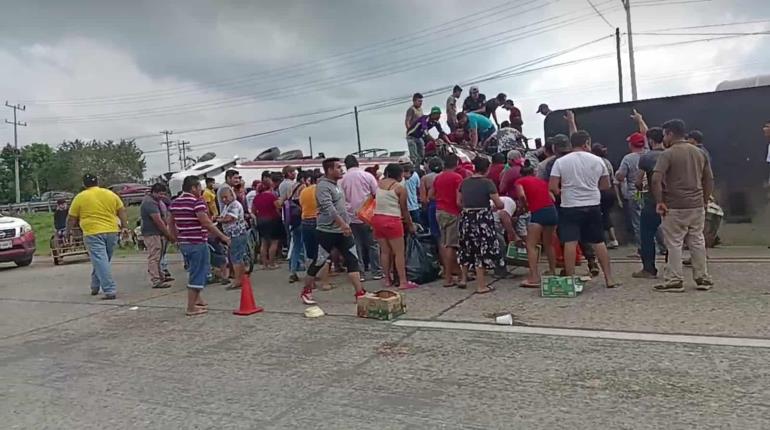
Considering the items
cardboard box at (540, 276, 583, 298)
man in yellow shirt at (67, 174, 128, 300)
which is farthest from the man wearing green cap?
man in yellow shirt at (67, 174, 128, 300)

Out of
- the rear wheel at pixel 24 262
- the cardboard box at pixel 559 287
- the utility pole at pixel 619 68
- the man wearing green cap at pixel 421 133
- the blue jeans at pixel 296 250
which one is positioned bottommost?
the cardboard box at pixel 559 287

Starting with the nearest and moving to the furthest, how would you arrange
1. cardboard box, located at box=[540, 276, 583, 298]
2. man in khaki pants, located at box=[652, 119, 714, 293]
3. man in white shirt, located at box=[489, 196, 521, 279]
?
man in khaki pants, located at box=[652, 119, 714, 293] < cardboard box, located at box=[540, 276, 583, 298] < man in white shirt, located at box=[489, 196, 521, 279]

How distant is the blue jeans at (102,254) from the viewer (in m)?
9.29

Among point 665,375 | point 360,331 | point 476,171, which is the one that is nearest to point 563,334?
point 665,375

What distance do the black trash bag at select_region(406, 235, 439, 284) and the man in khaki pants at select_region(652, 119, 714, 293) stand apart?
3.06 meters

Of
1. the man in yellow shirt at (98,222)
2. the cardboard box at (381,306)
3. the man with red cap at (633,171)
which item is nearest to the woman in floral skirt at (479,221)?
the cardboard box at (381,306)

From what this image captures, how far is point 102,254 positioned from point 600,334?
23.9 feet

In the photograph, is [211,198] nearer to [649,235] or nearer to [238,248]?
[238,248]

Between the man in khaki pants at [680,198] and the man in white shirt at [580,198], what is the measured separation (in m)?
0.67

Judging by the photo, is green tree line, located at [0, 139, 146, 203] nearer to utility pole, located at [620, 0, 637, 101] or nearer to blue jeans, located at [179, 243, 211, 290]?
utility pole, located at [620, 0, 637, 101]

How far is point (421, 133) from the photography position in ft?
38.7

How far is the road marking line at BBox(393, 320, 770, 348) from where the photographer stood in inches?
201

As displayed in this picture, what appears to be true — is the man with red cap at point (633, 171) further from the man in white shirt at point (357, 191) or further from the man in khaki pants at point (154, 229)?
the man in khaki pants at point (154, 229)

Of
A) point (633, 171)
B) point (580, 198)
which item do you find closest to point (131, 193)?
point (633, 171)
